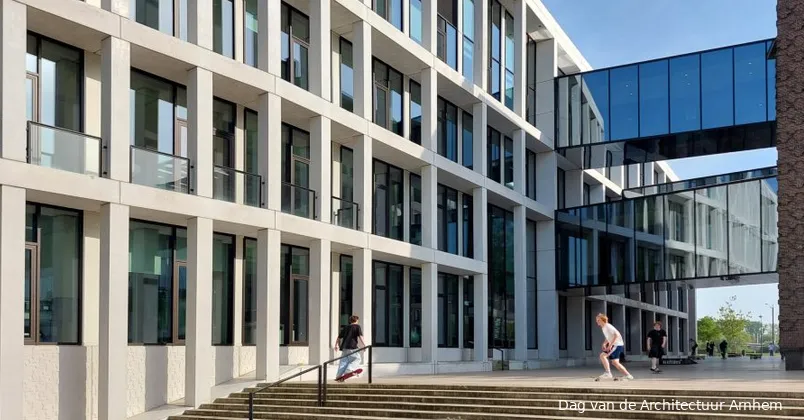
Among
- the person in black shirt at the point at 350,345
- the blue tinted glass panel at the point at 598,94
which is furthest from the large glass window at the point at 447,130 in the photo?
the person in black shirt at the point at 350,345

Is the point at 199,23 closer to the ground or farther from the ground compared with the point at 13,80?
farther from the ground

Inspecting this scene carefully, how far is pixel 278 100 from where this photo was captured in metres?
23.7

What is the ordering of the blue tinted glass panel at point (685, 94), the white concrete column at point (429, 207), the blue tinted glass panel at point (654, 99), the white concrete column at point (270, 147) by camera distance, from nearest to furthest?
the white concrete column at point (270, 147)
the white concrete column at point (429, 207)
the blue tinted glass panel at point (685, 94)
the blue tinted glass panel at point (654, 99)

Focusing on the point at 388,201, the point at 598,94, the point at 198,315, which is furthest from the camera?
the point at 598,94

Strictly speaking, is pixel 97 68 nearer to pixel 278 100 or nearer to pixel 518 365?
pixel 278 100

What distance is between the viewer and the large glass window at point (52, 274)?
61.0 ft

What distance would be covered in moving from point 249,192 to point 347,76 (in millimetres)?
7059

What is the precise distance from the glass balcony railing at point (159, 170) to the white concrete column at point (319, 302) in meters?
4.60

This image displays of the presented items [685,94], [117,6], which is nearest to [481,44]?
[685,94]

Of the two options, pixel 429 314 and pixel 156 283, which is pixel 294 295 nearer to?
pixel 156 283

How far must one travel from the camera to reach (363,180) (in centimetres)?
2733

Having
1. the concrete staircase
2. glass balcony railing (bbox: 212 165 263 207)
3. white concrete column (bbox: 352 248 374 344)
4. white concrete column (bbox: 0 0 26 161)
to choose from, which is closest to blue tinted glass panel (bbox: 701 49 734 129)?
white concrete column (bbox: 352 248 374 344)

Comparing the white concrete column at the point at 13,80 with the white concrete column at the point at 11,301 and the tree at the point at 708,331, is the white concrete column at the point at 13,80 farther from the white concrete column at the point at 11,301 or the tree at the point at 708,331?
the tree at the point at 708,331

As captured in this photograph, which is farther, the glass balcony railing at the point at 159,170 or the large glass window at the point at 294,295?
the large glass window at the point at 294,295
